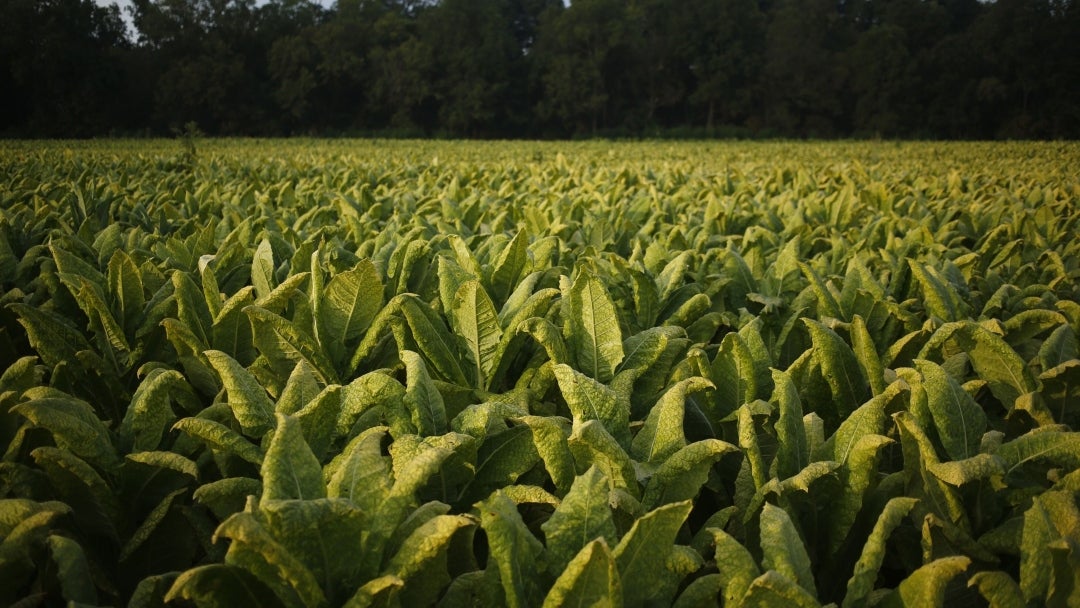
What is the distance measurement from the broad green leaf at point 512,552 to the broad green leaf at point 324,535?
0.20 meters

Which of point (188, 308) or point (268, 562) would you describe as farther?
point (188, 308)

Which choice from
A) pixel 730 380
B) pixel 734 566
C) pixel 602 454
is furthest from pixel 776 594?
pixel 730 380

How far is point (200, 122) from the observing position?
5847 centimetres

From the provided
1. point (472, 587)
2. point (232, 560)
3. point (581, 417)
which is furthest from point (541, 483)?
point (232, 560)

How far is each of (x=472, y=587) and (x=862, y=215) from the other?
203 inches

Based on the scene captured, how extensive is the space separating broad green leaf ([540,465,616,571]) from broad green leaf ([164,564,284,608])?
449 mm

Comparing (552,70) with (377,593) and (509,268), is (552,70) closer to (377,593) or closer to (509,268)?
(509,268)

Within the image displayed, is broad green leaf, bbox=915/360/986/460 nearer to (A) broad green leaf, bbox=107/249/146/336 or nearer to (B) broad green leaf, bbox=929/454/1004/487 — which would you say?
(B) broad green leaf, bbox=929/454/1004/487

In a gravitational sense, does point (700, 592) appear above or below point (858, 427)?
below

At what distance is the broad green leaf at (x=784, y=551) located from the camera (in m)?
1.07

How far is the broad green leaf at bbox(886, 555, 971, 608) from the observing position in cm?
98

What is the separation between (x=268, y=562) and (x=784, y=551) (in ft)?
2.51

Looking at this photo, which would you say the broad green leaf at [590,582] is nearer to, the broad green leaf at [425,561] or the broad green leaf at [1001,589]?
the broad green leaf at [425,561]

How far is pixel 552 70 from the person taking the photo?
215ft
